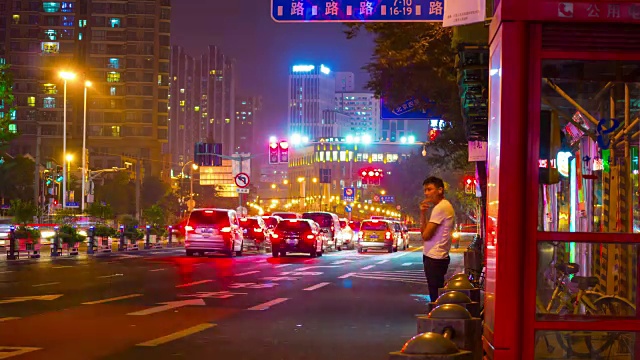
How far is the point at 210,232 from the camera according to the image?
42.0 metres

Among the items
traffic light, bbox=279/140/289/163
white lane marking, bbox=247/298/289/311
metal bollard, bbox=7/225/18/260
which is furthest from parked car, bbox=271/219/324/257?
white lane marking, bbox=247/298/289/311

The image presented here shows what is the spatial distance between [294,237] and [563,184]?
121 feet

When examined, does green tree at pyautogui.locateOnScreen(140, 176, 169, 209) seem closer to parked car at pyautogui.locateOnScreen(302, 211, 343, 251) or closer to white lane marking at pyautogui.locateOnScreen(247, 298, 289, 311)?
parked car at pyautogui.locateOnScreen(302, 211, 343, 251)

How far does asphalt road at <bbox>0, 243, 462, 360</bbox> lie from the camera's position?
12.0m

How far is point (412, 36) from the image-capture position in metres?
27.5

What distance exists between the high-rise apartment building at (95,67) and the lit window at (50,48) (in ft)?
0.48

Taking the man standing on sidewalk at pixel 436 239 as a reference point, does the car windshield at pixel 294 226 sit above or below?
below

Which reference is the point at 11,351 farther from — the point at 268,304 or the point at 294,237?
the point at 294,237

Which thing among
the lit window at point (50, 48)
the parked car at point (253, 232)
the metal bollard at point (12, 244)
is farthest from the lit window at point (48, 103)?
the metal bollard at point (12, 244)

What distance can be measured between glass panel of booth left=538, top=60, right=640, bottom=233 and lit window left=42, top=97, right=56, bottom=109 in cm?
15336

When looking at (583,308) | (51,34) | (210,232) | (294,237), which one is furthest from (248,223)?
(51,34)

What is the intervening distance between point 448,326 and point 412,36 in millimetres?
20320

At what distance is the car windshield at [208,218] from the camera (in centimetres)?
4216

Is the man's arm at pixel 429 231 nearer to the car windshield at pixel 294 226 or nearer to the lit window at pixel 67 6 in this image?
the car windshield at pixel 294 226
